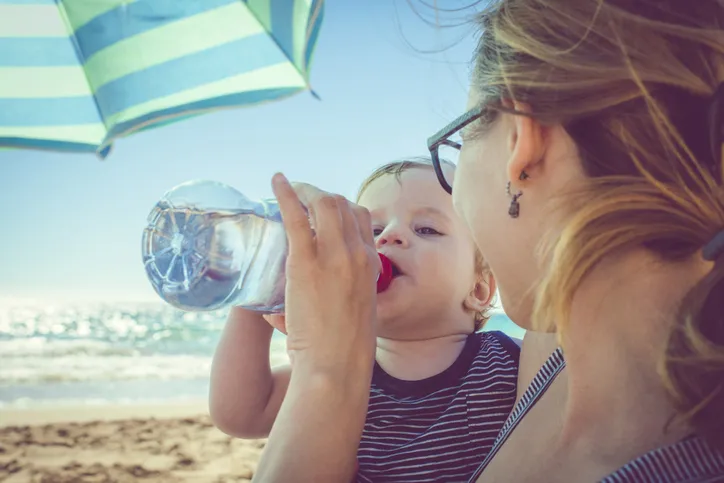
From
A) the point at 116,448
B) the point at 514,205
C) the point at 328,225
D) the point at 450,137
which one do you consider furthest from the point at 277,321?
the point at 116,448

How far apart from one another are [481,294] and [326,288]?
3.59 ft

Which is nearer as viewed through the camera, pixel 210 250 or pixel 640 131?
pixel 640 131

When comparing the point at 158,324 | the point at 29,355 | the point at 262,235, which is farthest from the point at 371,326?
the point at 158,324

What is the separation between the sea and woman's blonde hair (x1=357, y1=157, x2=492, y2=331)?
5129 mm

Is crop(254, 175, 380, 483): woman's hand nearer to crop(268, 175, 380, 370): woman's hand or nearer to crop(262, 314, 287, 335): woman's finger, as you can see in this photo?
crop(268, 175, 380, 370): woman's hand

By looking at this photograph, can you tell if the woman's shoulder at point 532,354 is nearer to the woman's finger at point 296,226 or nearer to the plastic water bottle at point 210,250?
the plastic water bottle at point 210,250

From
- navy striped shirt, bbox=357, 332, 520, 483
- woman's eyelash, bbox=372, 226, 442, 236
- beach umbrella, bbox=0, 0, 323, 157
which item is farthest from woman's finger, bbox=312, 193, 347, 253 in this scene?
beach umbrella, bbox=0, 0, 323, 157

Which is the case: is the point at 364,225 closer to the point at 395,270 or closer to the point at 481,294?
the point at 395,270

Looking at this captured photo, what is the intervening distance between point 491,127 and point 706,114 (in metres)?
0.35

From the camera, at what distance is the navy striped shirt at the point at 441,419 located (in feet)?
4.83

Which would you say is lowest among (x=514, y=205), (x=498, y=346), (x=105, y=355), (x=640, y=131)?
(x=105, y=355)

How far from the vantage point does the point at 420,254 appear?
6.06ft

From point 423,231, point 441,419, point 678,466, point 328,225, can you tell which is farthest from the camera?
point 423,231

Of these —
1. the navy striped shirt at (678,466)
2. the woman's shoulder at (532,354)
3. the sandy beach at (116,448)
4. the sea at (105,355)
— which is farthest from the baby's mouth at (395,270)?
the sea at (105,355)
